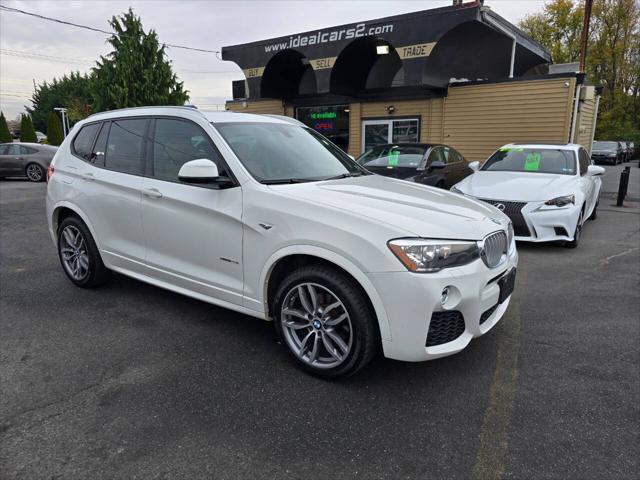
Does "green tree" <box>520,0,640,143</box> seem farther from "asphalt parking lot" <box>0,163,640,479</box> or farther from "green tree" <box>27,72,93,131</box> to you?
"green tree" <box>27,72,93,131</box>

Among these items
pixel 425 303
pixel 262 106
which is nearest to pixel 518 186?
pixel 425 303

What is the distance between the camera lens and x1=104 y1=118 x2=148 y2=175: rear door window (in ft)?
12.7

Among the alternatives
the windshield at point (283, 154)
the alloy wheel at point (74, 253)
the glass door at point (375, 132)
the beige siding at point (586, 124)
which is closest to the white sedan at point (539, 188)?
the windshield at point (283, 154)

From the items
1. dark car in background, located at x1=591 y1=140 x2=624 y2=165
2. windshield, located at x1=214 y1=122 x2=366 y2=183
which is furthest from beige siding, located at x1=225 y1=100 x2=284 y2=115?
dark car in background, located at x1=591 y1=140 x2=624 y2=165

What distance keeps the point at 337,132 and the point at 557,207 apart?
10376 millimetres

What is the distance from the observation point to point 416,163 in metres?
Answer: 8.67

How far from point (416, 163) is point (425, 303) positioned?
6.59 metres

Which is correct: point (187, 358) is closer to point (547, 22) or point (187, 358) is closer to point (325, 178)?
point (325, 178)

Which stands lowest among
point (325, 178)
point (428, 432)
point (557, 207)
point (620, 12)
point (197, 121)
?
point (428, 432)

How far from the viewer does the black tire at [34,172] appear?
16.2 metres

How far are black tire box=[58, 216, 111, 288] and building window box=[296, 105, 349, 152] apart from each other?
11.6m

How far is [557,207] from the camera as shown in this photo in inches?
245

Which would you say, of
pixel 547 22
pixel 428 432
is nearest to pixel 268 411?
pixel 428 432

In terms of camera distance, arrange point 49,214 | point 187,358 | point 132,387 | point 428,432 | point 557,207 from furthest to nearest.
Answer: point 557,207, point 49,214, point 187,358, point 132,387, point 428,432
